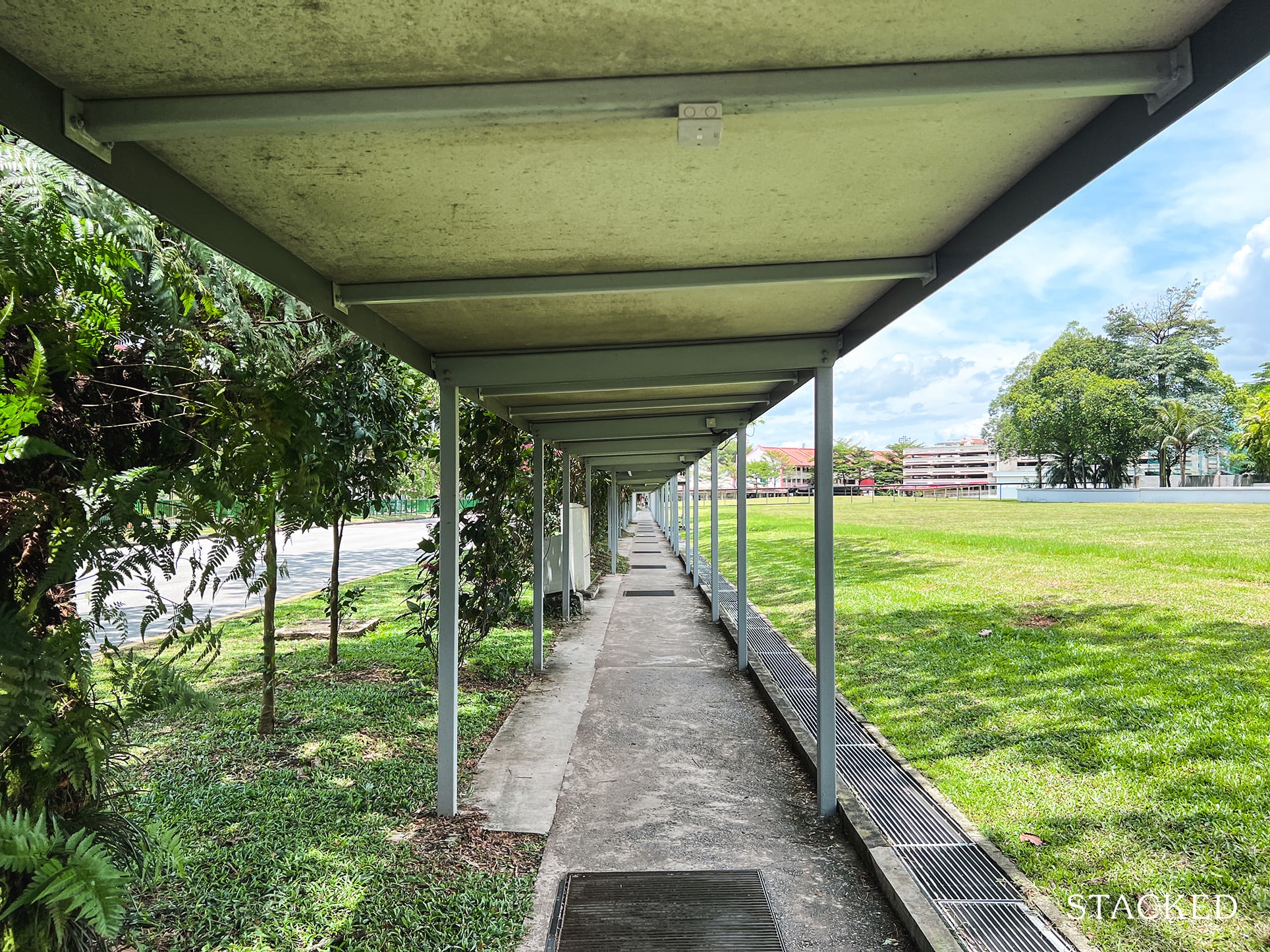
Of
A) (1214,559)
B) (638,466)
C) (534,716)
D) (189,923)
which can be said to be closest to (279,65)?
(189,923)

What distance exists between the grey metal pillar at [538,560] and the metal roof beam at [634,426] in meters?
0.21

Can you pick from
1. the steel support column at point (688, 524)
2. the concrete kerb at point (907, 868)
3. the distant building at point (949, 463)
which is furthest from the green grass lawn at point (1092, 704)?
the distant building at point (949, 463)

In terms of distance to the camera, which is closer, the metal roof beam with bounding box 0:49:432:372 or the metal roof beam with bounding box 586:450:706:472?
the metal roof beam with bounding box 0:49:432:372

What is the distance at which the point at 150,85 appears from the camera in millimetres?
1518

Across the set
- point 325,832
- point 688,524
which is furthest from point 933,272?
point 688,524

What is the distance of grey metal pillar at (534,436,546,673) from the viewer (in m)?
7.05

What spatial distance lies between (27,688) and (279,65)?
153 cm

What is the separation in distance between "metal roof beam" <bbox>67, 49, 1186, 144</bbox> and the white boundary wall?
50116 mm

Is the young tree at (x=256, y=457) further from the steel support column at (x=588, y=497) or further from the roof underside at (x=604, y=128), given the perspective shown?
the steel support column at (x=588, y=497)

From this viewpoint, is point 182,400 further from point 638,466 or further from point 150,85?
point 638,466

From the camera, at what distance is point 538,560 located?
23.7 ft

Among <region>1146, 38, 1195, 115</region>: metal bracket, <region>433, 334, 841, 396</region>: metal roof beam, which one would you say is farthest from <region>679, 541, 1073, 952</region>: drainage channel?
<region>1146, 38, 1195, 115</region>: metal bracket

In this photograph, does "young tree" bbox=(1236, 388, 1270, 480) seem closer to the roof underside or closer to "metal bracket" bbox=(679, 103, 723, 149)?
the roof underside

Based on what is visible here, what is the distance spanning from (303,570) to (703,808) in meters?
13.3
